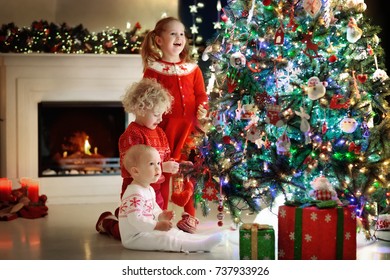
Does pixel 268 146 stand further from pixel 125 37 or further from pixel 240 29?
pixel 125 37

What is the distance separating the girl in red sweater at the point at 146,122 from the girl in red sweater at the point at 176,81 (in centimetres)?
23

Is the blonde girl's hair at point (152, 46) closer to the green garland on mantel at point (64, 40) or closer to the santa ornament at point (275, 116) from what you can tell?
the santa ornament at point (275, 116)

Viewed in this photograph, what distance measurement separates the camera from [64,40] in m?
5.56

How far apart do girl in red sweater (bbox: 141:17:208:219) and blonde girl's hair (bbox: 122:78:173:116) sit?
29 cm

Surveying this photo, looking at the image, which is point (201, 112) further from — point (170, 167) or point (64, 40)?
point (64, 40)

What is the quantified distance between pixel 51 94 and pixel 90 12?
0.80 metres

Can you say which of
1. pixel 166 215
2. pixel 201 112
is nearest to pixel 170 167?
pixel 166 215

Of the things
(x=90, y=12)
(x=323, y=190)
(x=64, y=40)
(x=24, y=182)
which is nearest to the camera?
(x=323, y=190)

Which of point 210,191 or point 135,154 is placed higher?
point 135,154

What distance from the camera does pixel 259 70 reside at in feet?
12.3

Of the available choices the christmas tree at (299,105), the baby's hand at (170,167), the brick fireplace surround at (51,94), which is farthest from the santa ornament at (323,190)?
the brick fireplace surround at (51,94)

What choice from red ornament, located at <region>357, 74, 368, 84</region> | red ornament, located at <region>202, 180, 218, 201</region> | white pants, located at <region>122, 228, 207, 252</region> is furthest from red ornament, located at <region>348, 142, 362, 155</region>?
white pants, located at <region>122, 228, 207, 252</region>

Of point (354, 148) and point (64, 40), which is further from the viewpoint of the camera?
point (64, 40)

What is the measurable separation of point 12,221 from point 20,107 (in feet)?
3.88
